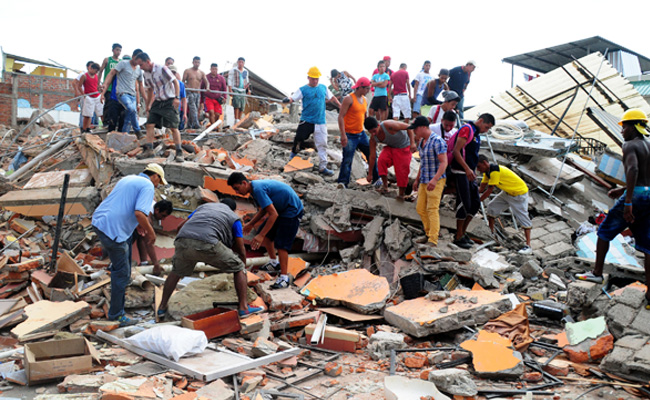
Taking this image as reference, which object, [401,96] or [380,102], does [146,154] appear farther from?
[401,96]

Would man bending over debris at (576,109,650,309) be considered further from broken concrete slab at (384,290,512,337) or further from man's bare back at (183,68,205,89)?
man's bare back at (183,68,205,89)

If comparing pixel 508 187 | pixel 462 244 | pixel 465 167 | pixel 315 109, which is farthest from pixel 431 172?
pixel 315 109

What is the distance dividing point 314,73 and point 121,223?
15.5ft

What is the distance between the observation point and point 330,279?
6152mm

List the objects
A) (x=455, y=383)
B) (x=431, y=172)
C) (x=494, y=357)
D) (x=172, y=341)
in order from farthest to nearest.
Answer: (x=431, y=172), (x=494, y=357), (x=172, y=341), (x=455, y=383)

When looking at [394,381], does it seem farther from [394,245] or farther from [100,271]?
[100,271]

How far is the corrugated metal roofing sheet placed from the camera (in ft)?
46.2

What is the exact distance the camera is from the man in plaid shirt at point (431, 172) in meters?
6.12

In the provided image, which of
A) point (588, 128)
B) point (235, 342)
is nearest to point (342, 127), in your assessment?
point (235, 342)

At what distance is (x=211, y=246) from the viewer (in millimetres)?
4719

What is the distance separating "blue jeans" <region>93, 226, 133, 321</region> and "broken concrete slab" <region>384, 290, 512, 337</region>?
299cm

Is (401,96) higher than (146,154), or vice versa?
(401,96)

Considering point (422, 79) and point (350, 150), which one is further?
point (422, 79)

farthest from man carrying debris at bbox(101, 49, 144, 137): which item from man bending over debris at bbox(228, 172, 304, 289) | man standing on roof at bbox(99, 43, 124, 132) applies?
man bending over debris at bbox(228, 172, 304, 289)
